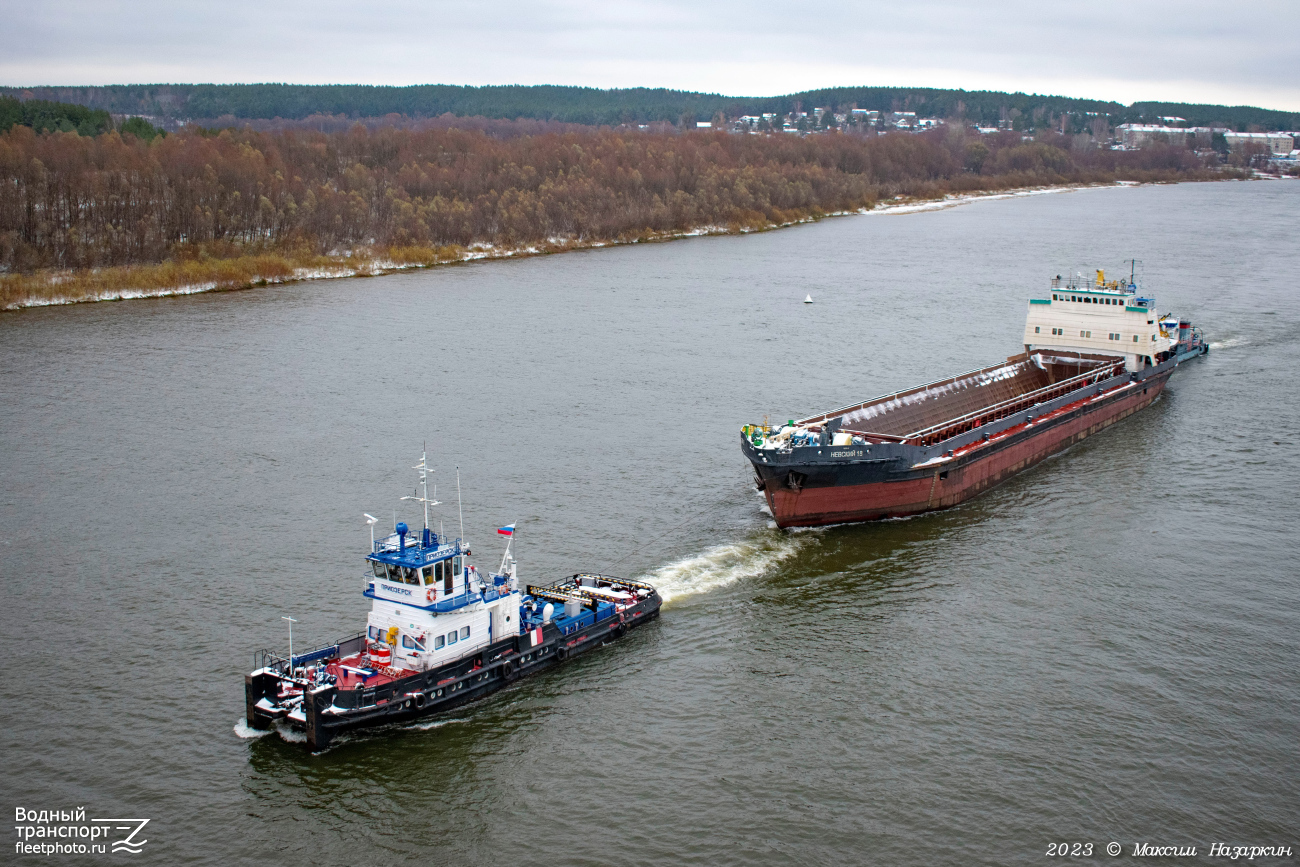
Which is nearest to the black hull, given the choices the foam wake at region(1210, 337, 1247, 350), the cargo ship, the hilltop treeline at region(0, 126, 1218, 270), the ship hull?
the ship hull

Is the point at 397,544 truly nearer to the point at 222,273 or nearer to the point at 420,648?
the point at 420,648

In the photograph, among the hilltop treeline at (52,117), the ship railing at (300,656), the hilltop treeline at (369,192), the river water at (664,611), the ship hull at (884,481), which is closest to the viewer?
the river water at (664,611)

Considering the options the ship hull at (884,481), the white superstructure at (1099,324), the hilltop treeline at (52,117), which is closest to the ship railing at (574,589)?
the ship hull at (884,481)

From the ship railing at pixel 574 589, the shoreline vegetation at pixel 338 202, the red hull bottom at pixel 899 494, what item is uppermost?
the shoreline vegetation at pixel 338 202

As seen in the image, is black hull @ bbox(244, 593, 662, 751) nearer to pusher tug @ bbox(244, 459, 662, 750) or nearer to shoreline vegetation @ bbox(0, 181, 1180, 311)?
pusher tug @ bbox(244, 459, 662, 750)

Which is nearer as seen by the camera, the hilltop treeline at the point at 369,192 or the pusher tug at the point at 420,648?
the pusher tug at the point at 420,648

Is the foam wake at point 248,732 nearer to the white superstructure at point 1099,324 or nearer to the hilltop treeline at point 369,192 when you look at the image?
the white superstructure at point 1099,324

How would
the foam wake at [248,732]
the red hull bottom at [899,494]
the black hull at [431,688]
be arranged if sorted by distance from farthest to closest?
the red hull bottom at [899,494] < the foam wake at [248,732] < the black hull at [431,688]

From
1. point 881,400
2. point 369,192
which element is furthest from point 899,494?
point 369,192

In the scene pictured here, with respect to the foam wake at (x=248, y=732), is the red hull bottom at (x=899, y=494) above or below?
above
